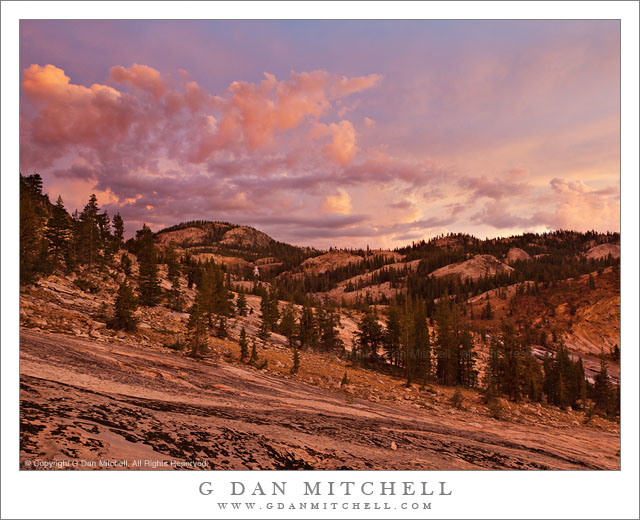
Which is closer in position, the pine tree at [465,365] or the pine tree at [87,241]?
the pine tree at [87,241]

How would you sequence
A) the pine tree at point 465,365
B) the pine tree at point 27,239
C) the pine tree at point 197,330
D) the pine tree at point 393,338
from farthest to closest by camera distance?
the pine tree at point 393,338
the pine tree at point 465,365
the pine tree at point 197,330
the pine tree at point 27,239

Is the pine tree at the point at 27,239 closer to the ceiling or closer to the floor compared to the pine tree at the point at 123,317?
closer to the ceiling

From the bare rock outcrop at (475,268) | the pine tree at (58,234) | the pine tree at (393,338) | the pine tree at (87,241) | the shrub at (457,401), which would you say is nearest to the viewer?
the shrub at (457,401)

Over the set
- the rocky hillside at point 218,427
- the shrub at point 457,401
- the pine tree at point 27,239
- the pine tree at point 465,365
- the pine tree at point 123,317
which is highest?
the pine tree at point 27,239

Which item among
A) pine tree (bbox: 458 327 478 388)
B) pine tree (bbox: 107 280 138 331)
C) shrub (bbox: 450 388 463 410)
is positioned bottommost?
pine tree (bbox: 458 327 478 388)

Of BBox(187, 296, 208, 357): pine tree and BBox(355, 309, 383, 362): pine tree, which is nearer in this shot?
BBox(187, 296, 208, 357): pine tree

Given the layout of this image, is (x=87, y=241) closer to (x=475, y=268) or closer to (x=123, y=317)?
(x=123, y=317)

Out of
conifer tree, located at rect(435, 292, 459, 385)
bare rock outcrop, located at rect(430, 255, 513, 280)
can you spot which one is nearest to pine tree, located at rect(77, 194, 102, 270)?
conifer tree, located at rect(435, 292, 459, 385)

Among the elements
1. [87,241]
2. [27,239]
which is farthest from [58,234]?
[27,239]

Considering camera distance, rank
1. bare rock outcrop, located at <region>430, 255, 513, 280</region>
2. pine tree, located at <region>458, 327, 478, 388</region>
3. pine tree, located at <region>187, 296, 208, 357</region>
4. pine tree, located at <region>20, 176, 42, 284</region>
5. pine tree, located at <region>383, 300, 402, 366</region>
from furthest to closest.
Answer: bare rock outcrop, located at <region>430, 255, 513, 280</region> → pine tree, located at <region>383, 300, 402, 366</region> → pine tree, located at <region>458, 327, 478, 388</region> → pine tree, located at <region>187, 296, 208, 357</region> → pine tree, located at <region>20, 176, 42, 284</region>

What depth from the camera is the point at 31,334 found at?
9734 millimetres

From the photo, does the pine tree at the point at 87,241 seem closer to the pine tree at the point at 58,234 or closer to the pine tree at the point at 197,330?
the pine tree at the point at 58,234

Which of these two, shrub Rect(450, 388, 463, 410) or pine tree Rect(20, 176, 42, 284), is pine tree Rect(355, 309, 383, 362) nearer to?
shrub Rect(450, 388, 463, 410)

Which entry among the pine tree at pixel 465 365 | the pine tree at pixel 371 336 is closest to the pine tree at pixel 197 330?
the pine tree at pixel 371 336
